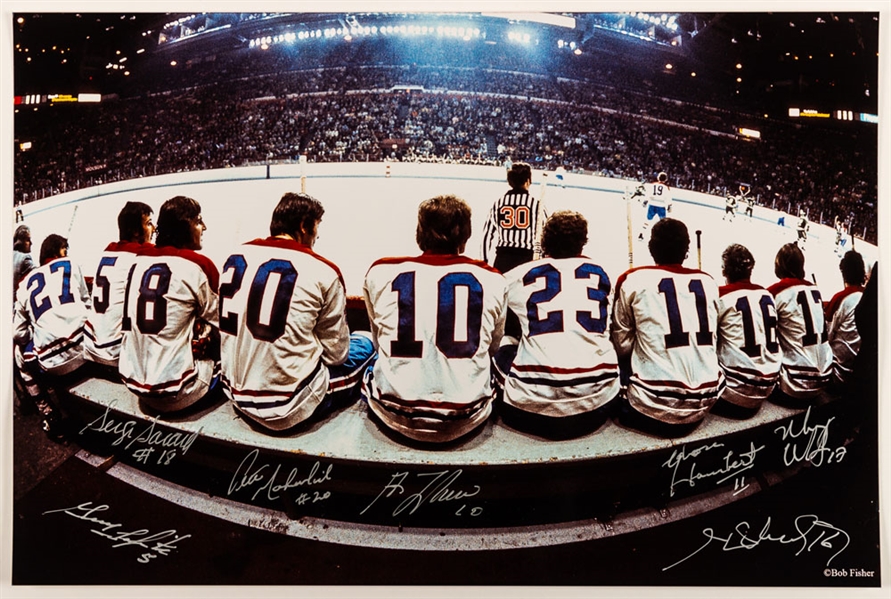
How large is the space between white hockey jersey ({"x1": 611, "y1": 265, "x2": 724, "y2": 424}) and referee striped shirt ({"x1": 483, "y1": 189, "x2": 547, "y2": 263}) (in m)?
0.71

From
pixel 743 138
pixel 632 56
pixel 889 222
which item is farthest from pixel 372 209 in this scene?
pixel 889 222

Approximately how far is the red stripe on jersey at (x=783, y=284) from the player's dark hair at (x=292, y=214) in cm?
187

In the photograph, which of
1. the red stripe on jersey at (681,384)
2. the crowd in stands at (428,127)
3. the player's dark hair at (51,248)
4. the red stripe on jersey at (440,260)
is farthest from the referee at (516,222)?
the player's dark hair at (51,248)

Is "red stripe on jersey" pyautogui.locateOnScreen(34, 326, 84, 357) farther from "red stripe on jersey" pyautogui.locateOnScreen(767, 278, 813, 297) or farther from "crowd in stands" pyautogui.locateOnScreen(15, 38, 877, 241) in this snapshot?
"red stripe on jersey" pyautogui.locateOnScreen(767, 278, 813, 297)

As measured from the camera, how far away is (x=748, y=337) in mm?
1835

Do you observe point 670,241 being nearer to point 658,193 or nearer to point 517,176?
point 517,176

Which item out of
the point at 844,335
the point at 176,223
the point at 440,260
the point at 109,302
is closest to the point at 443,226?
the point at 440,260

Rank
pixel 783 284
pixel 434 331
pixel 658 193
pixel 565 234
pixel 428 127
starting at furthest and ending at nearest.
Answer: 1. pixel 658 193
2. pixel 428 127
3. pixel 783 284
4. pixel 565 234
5. pixel 434 331

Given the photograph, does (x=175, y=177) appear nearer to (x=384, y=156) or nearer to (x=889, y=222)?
(x=384, y=156)

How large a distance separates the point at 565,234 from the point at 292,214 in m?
0.95

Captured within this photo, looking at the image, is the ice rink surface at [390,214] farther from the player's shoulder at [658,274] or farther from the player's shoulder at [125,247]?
the player's shoulder at [658,274]
